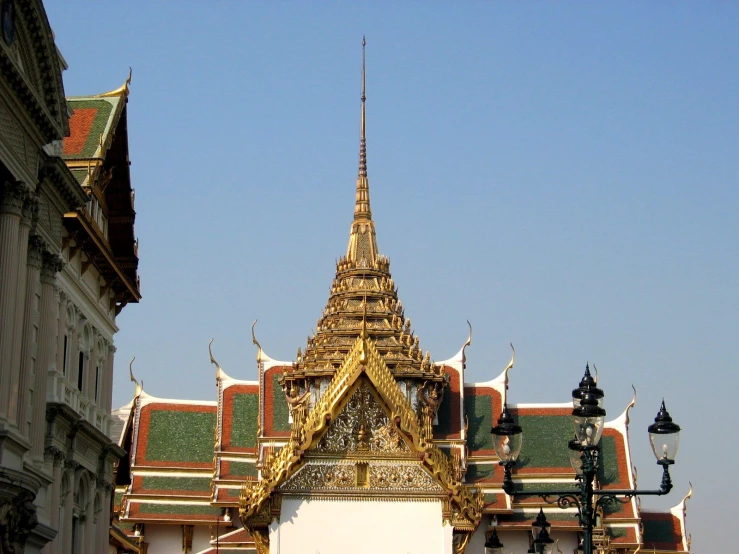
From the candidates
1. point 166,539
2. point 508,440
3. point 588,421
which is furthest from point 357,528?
point 588,421

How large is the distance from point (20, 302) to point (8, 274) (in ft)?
2.30

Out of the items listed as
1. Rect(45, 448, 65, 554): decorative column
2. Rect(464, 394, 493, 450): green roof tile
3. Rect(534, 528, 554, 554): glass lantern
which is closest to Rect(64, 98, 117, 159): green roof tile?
Rect(45, 448, 65, 554): decorative column

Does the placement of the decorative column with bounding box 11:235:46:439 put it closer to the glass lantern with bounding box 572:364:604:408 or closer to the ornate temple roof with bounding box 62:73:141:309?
the ornate temple roof with bounding box 62:73:141:309

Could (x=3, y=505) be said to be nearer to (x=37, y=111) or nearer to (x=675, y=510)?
(x=37, y=111)

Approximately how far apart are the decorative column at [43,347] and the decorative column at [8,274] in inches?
82.2

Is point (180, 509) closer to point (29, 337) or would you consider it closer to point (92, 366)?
point (92, 366)

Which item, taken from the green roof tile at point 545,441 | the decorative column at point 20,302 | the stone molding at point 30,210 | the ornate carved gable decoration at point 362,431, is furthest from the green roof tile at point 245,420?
the stone molding at point 30,210

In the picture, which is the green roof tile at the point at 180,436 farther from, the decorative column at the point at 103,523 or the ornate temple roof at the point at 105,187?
the decorative column at the point at 103,523

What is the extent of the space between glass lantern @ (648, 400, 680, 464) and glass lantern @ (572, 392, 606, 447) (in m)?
0.67

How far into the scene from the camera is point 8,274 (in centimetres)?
2022

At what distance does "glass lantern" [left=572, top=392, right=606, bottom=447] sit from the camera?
17453 mm

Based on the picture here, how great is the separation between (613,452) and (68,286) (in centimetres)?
2408

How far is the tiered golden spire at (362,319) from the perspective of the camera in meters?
44.0

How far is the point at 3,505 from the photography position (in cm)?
1903
